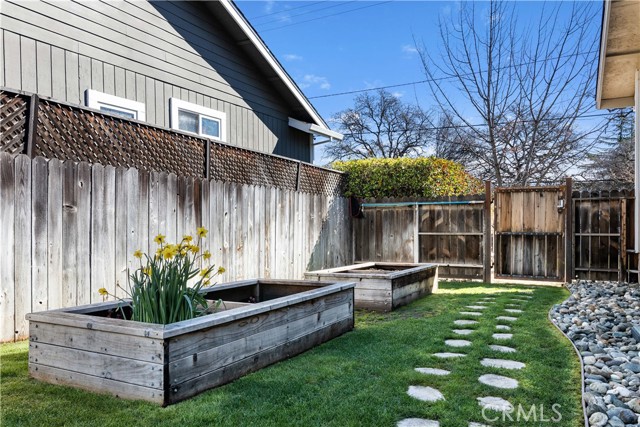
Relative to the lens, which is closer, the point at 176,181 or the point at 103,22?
the point at 176,181

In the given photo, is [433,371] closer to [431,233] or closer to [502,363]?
[502,363]

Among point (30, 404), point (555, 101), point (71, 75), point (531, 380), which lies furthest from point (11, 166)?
point (555, 101)

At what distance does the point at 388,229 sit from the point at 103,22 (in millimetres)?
6056

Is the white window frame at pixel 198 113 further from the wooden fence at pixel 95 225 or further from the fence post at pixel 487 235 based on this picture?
the fence post at pixel 487 235

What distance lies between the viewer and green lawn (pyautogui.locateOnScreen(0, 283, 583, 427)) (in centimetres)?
229

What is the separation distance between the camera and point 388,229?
30.4ft

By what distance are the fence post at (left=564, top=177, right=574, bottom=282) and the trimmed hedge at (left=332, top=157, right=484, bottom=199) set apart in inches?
84.0

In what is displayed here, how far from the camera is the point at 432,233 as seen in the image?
351 inches

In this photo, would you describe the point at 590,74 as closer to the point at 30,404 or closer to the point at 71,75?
the point at 71,75

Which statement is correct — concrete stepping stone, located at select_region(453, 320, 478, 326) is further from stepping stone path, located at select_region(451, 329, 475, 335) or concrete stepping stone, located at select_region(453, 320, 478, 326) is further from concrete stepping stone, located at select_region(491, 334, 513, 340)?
concrete stepping stone, located at select_region(491, 334, 513, 340)

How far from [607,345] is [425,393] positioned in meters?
2.02

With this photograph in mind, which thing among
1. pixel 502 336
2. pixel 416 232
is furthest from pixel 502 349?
pixel 416 232

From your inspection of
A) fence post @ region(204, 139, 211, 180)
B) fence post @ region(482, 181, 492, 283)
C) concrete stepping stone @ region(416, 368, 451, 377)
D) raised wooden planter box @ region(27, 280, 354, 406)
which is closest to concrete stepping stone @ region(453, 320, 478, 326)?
concrete stepping stone @ region(416, 368, 451, 377)

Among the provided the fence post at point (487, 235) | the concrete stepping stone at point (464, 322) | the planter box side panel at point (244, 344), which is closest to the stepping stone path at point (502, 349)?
the concrete stepping stone at point (464, 322)
